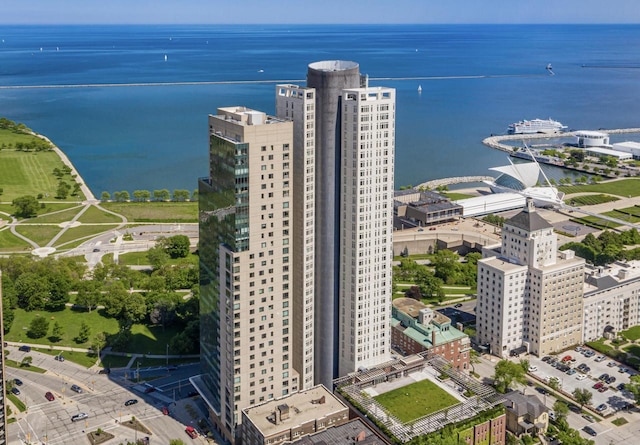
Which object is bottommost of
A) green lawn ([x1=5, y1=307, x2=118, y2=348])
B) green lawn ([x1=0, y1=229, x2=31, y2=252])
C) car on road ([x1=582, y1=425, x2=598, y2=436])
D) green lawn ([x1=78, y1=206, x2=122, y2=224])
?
car on road ([x1=582, y1=425, x2=598, y2=436])

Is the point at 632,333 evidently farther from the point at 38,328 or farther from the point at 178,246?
the point at 38,328

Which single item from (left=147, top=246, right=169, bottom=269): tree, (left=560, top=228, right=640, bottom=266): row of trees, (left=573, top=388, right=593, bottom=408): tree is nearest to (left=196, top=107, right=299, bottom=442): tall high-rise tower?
(left=573, top=388, right=593, bottom=408): tree

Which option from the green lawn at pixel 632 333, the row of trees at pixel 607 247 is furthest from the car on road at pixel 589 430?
the row of trees at pixel 607 247

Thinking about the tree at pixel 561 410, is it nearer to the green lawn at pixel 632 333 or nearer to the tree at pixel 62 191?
the green lawn at pixel 632 333

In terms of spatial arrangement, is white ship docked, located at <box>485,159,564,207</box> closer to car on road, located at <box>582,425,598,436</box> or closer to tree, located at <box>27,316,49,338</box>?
car on road, located at <box>582,425,598,436</box>

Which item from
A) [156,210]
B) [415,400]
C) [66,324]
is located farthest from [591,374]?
[156,210]
